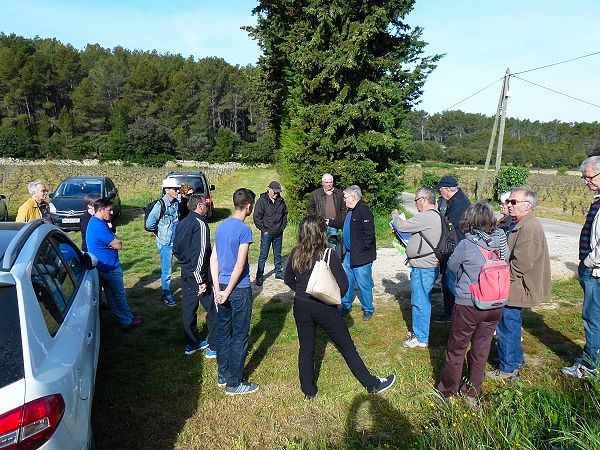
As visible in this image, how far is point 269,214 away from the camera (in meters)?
7.31

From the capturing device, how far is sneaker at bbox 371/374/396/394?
3776 mm

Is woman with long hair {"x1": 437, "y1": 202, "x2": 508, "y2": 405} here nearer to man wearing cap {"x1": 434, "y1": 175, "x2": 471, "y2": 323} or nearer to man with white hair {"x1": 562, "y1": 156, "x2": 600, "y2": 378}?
man with white hair {"x1": 562, "y1": 156, "x2": 600, "y2": 378}

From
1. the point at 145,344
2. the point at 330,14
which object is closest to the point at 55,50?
the point at 330,14

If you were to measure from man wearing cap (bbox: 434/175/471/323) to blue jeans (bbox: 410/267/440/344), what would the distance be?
0.77 meters

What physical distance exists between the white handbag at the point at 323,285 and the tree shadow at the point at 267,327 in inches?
56.1

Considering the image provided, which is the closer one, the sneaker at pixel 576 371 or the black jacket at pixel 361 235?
the sneaker at pixel 576 371

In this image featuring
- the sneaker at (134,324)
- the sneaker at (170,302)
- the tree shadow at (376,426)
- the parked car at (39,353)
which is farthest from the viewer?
the sneaker at (170,302)

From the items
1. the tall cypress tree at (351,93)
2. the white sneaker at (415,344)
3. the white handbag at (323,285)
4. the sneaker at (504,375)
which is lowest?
the white sneaker at (415,344)

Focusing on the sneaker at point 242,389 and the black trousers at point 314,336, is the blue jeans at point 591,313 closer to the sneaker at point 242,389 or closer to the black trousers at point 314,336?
the black trousers at point 314,336

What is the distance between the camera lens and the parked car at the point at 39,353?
75.5 inches

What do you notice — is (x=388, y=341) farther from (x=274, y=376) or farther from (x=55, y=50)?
(x=55, y=50)

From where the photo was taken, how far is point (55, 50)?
232 feet

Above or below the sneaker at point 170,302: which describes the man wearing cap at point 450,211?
above

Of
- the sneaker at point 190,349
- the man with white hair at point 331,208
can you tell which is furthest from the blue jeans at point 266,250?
the sneaker at point 190,349
